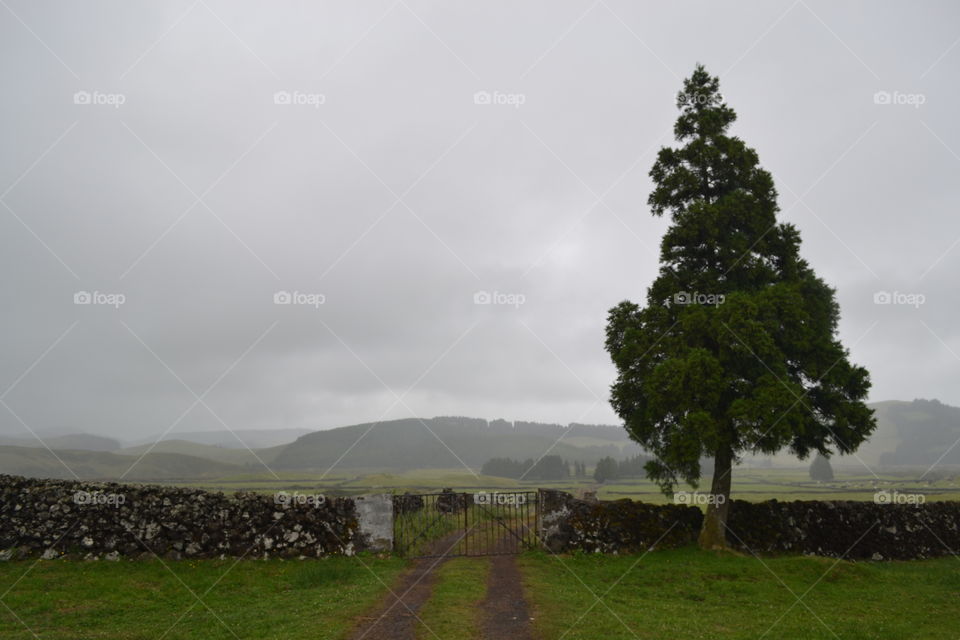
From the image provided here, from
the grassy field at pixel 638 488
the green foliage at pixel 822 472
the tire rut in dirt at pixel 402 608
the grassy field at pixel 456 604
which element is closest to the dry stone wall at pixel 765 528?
the grassy field at pixel 456 604

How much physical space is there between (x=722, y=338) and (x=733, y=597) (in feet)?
27.3

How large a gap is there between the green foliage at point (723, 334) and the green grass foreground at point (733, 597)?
352 cm

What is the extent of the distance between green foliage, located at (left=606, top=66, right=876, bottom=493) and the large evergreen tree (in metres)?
0.04

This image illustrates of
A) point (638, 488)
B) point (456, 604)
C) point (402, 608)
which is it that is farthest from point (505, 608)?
point (638, 488)

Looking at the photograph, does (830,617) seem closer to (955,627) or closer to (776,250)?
(955,627)

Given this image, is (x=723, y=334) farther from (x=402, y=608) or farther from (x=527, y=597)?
(x=402, y=608)

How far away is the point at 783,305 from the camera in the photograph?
2009cm

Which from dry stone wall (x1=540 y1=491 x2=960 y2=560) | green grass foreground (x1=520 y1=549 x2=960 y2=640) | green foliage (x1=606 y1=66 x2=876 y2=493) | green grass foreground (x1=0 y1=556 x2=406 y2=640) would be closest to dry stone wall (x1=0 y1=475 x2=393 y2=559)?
green grass foreground (x1=0 y1=556 x2=406 y2=640)

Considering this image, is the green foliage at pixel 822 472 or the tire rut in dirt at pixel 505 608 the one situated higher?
the tire rut in dirt at pixel 505 608

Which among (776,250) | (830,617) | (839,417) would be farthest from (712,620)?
(776,250)

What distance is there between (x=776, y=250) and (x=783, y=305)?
350 centimetres

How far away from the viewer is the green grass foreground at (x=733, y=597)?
1225 centimetres

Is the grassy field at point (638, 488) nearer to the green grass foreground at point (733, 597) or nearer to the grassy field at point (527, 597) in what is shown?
the grassy field at point (527, 597)

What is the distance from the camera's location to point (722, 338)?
64.5 feet
